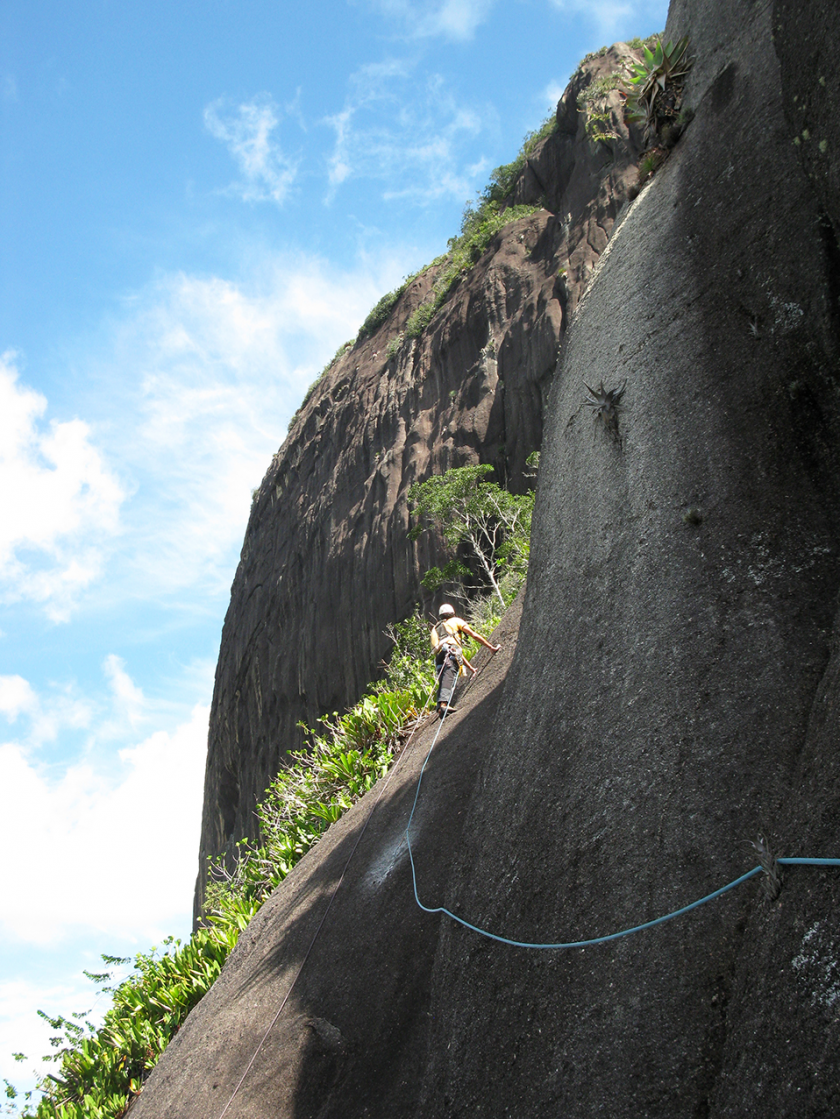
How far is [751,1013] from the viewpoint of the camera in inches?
103

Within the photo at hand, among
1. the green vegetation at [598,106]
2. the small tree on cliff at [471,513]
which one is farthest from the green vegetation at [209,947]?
the green vegetation at [598,106]

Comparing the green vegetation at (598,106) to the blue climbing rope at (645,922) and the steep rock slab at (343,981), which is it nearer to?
the steep rock slab at (343,981)

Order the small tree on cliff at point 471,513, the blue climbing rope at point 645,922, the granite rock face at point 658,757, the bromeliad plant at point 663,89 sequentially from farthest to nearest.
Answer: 1. the small tree on cliff at point 471,513
2. the bromeliad plant at point 663,89
3. the granite rock face at point 658,757
4. the blue climbing rope at point 645,922

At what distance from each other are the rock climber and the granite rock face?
7.07 feet

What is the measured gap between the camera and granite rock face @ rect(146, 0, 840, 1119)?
2936 millimetres

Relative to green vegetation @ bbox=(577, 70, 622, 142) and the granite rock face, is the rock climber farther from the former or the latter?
green vegetation @ bbox=(577, 70, 622, 142)

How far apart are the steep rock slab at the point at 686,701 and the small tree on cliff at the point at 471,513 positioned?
17193 millimetres

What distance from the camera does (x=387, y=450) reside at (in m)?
31.7

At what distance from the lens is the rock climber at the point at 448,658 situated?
9023mm

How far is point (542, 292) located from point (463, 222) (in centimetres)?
1044

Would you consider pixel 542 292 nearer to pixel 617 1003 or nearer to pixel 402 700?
pixel 402 700

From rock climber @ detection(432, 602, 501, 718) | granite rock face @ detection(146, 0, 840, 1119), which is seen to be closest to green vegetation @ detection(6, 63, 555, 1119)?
rock climber @ detection(432, 602, 501, 718)

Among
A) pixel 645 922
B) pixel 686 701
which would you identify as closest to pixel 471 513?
pixel 686 701

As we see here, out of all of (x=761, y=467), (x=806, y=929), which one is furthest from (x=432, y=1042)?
(x=761, y=467)
